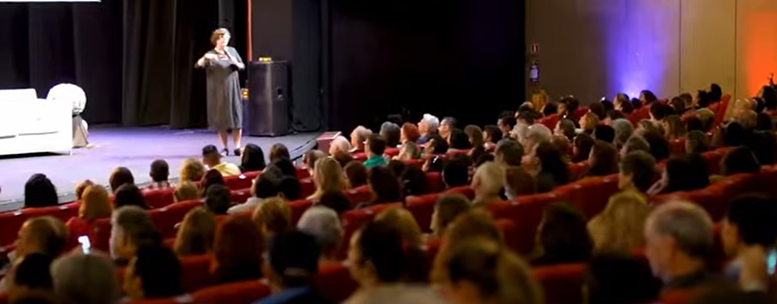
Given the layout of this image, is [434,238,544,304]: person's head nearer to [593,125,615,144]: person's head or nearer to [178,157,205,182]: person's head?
[178,157,205,182]: person's head

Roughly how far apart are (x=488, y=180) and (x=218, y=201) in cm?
132

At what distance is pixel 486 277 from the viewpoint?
264 centimetres

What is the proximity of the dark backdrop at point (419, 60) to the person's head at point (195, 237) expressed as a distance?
33.4 feet

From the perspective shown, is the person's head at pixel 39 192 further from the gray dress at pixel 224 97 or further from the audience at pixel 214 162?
the gray dress at pixel 224 97

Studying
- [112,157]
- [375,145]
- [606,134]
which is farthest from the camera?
[112,157]

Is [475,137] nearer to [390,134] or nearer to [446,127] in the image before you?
[390,134]

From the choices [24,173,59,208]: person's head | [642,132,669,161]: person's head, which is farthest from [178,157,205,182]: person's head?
[642,132,669,161]: person's head

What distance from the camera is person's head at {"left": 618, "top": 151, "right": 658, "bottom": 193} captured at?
5555mm

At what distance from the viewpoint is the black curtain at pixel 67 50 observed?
15.9 metres

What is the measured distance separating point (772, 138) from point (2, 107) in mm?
7833

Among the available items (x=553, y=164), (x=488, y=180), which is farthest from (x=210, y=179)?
(x=553, y=164)

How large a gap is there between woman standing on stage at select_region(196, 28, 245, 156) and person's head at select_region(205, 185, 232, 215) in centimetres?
597

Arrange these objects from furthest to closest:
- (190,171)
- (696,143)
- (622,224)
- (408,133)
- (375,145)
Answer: (408,133), (375,145), (696,143), (190,171), (622,224)

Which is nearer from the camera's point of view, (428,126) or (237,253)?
(237,253)
